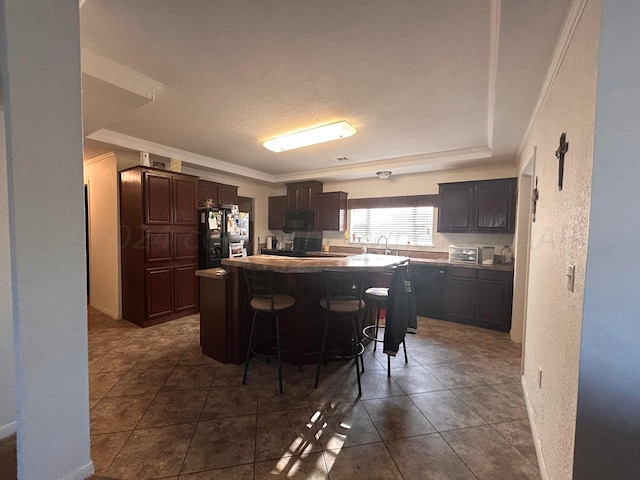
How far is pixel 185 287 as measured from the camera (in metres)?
4.11

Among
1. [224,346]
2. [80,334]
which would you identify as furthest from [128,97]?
[224,346]

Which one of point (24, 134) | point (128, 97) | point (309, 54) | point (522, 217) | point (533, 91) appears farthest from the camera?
point (522, 217)

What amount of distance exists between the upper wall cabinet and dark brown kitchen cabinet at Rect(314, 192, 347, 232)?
1922 millimetres

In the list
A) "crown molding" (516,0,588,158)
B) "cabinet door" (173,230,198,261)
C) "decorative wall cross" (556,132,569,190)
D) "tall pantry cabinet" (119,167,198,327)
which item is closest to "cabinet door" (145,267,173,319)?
"tall pantry cabinet" (119,167,198,327)

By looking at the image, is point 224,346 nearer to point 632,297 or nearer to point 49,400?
point 49,400

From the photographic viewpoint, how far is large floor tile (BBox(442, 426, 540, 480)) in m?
1.51

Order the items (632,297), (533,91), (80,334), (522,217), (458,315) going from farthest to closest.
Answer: (458,315) → (522,217) → (533,91) → (80,334) → (632,297)

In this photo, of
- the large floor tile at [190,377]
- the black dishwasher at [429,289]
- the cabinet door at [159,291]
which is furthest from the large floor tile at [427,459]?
the cabinet door at [159,291]

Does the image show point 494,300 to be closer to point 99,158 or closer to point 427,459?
point 427,459

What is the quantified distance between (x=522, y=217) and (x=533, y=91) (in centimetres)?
184

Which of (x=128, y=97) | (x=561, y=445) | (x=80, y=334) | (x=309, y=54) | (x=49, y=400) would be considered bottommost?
(x=561, y=445)

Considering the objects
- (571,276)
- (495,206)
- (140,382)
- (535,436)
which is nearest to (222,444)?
(140,382)

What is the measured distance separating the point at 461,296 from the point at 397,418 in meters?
2.59

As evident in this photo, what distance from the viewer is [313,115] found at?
273 centimetres
